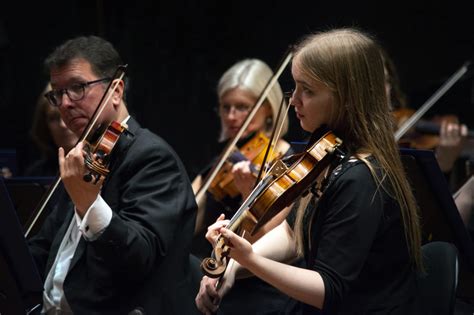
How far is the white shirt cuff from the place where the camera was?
1868 mm

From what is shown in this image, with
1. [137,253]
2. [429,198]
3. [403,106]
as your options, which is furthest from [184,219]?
[403,106]

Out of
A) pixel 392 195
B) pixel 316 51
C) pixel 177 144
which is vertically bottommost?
pixel 177 144

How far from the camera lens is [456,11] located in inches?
155

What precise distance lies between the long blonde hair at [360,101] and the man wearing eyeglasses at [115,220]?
0.50 meters

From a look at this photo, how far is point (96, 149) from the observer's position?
1935 mm

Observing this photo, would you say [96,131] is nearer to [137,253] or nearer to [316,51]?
[137,253]

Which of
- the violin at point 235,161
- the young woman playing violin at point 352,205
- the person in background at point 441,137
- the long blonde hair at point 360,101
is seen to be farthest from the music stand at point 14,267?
the person in background at point 441,137

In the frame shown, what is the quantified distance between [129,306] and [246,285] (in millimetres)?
393

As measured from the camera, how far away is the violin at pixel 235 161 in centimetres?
279

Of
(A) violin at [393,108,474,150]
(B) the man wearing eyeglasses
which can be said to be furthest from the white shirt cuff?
(A) violin at [393,108,474,150]

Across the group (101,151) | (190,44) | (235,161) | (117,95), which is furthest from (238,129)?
(190,44)

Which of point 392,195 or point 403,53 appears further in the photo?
point 403,53

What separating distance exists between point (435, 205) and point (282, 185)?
22.4 inches

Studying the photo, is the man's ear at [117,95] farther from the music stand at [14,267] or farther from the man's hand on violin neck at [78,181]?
the music stand at [14,267]
